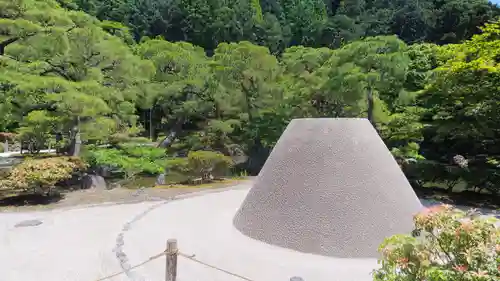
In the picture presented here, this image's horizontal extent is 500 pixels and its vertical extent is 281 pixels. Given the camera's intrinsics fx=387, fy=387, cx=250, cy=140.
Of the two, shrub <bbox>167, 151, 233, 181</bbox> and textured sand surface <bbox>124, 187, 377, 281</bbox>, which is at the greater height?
shrub <bbox>167, 151, 233, 181</bbox>

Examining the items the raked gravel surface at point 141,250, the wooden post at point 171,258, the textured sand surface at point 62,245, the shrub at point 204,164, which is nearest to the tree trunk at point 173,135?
the shrub at point 204,164

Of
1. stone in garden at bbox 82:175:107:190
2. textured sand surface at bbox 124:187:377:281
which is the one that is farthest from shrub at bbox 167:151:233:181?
textured sand surface at bbox 124:187:377:281

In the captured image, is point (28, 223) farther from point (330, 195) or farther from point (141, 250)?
point (330, 195)

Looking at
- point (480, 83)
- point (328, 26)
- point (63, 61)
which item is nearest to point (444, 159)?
point (480, 83)

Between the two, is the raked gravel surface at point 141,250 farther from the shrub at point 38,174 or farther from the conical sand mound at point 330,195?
the shrub at point 38,174

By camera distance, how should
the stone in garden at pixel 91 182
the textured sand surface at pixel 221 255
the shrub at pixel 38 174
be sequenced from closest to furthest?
the textured sand surface at pixel 221 255 → the shrub at pixel 38 174 → the stone in garden at pixel 91 182

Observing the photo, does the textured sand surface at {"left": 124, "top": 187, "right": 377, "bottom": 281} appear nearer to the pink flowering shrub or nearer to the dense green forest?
the pink flowering shrub
